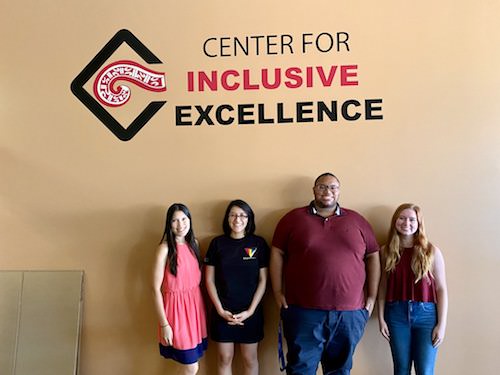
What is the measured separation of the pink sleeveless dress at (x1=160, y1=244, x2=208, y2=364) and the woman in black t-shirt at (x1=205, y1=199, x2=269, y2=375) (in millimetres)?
91

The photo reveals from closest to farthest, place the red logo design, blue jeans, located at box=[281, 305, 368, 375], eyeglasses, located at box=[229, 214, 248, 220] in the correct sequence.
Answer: blue jeans, located at box=[281, 305, 368, 375] < eyeglasses, located at box=[229, 214, 248, 220] < the red logo design

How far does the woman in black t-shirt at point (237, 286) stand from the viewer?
263 centimetres

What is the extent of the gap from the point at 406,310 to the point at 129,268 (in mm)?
1814

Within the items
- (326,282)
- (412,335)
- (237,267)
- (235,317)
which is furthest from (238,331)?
(412,335)

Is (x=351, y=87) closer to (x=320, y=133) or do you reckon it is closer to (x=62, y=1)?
(x=320, y=133)

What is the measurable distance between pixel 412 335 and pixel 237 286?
110 cm

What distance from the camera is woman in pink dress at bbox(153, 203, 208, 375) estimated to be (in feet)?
8.42

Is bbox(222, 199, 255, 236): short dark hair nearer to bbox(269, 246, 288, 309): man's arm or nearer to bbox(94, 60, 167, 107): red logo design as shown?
bbox(269, 246, 288, 309): man's arm

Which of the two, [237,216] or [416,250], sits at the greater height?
[237,216]

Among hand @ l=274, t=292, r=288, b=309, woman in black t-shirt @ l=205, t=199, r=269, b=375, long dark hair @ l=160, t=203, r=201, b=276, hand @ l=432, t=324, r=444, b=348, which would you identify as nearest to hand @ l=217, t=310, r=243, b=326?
woman in black t-shirt @ l=205, t=199, r=269, b=375

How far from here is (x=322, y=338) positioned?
98.0 inches

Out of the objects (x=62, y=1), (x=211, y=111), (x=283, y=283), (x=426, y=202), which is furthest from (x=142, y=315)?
(x=62, y=1)

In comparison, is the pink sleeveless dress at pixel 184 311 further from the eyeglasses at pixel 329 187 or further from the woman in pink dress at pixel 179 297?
the eyeglasses at pixel 329 187

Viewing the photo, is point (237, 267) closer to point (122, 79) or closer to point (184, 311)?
point (184, 311)
